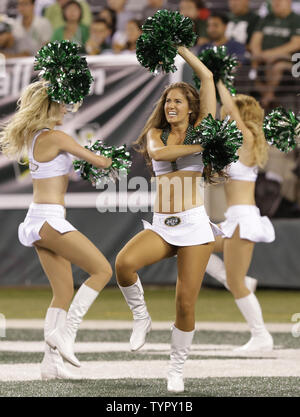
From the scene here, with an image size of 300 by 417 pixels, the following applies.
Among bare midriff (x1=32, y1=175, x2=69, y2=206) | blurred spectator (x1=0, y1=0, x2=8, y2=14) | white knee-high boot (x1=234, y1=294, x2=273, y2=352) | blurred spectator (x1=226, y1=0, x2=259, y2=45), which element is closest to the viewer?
bare midriff (x1=32, y1=175, x2=69, y2=206)

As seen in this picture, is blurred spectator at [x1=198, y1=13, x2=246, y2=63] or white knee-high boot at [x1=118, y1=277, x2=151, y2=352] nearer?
white knee-high boot at [x1=118, y1=277, x2=151, y2=352]

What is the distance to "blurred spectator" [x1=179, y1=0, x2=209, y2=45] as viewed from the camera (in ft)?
39.9

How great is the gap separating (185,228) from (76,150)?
0.86 metres

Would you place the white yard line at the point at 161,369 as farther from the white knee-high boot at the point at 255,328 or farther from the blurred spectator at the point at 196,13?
the blurred spectator at the point at 196,13

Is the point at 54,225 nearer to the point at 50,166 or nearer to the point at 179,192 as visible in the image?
the point at 50,166

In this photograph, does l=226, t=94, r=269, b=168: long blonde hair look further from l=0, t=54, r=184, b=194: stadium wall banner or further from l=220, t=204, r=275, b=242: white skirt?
l=0, t=54, r=184, b=194: stadium wall banner

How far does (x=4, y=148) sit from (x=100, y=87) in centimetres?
571

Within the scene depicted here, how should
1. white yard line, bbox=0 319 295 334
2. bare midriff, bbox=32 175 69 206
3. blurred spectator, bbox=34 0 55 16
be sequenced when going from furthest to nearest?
blurred spectator, bbox=34 0 55 16 < white yard line, bbox=0 319 295 334 < bare midriff, bbox=32 175 69 206

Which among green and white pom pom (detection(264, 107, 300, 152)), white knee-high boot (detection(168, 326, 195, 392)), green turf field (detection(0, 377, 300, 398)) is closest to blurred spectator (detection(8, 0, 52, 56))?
green and white pom pom (detection(264, 107, 300, 152))

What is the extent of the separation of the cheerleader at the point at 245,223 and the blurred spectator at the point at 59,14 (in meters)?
6.20

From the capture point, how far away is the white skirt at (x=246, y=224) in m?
6.92

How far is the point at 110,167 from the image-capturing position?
18.5ft

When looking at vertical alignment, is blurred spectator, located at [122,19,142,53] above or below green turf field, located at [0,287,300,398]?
above

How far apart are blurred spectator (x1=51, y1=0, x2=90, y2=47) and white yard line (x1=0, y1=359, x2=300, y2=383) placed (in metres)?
7.24
